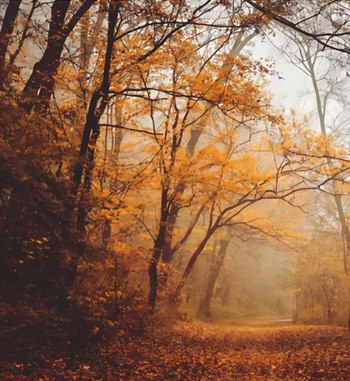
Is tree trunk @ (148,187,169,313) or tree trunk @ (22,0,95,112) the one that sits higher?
tree trunk @ (22,0,95,112)

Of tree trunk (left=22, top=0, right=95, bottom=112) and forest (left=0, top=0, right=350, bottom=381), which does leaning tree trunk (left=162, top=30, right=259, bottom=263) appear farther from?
tree trunk (left=22, top=0, right=95, bottom=112)

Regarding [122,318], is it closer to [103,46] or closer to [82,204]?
[82,204]

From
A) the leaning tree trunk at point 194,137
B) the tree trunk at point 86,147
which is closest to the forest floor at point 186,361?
the tree trunk at point 86,147

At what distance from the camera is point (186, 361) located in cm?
678

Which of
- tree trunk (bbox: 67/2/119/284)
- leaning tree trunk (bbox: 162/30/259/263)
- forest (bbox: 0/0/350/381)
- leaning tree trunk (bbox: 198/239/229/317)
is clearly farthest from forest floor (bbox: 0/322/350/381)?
leaning tree trunk (bbox: 198/239/229/317)

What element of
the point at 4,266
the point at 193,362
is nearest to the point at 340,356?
the point at 193,362

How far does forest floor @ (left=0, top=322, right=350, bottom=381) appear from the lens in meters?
4.94

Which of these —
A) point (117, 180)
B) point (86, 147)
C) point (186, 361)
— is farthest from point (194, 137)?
point (186, 361)

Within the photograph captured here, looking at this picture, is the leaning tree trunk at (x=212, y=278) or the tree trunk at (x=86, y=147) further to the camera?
the leaning tree trunk at (x=212, y=278)

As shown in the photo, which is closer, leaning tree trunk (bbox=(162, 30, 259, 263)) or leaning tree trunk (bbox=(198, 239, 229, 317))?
leaning tree trunk (bbox=(162, 30, 259, 263))

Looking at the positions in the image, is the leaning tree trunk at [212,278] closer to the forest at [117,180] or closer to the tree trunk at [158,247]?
the forest at [117,180]

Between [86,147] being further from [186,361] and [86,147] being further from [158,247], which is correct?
[158,247]

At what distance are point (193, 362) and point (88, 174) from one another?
4.28m

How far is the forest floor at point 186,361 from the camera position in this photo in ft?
16.2
